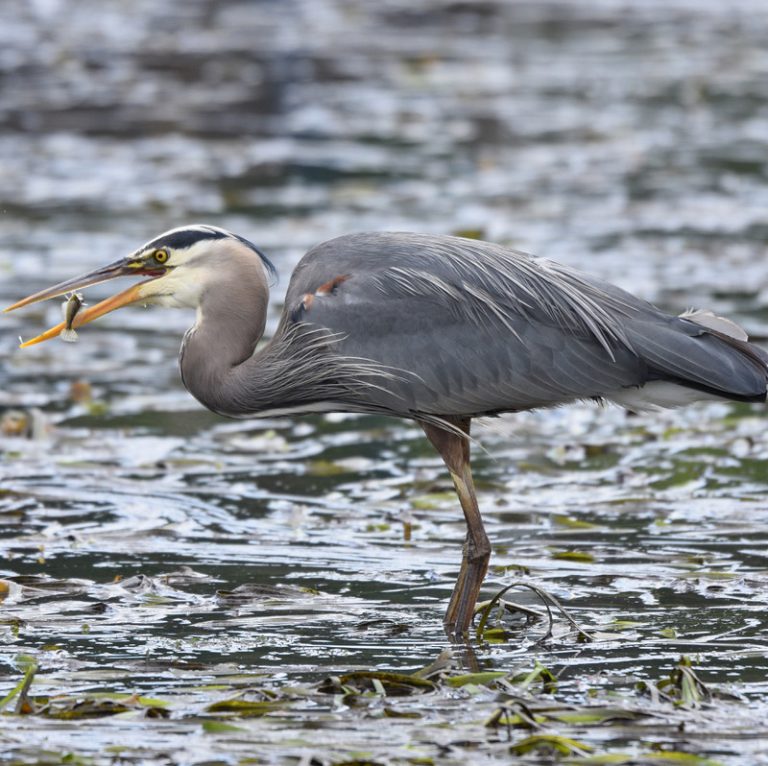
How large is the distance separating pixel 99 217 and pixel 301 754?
9738mm

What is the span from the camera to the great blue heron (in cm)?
586

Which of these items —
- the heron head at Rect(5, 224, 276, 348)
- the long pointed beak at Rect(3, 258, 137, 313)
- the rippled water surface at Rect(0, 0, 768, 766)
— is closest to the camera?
the rippled water surface at Rect(0, 0, 768, 766)

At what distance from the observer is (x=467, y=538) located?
5.90m

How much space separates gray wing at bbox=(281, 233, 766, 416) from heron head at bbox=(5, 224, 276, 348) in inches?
11.3

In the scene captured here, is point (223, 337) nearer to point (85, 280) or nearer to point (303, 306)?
point (303, 306)

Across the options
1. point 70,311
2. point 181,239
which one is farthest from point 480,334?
point 70,311

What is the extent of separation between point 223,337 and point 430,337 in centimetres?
76

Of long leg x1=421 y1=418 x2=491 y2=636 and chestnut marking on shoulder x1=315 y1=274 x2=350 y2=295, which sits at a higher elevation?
chestnut marking on shoulder x1=315 y1=274 x2=350 y2=295

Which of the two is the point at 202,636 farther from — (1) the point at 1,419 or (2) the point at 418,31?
(2) the point at 418,31

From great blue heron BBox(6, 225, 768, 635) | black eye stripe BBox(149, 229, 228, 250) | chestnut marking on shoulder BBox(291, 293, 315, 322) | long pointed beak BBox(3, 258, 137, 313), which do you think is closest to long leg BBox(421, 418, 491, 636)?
great blue heron BBox(6, 225, 768, 635)

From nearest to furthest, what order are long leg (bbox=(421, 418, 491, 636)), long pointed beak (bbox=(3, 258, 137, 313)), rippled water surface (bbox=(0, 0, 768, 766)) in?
rippled water surface (bbox=(0, 0, 768, 766))
long leg (bbox=(421, 418, 491, 636))
long pointed beak (bbox=(3, 258, 137, 313))

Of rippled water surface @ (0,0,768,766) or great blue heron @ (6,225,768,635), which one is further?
great blue heron @ (6,225,768,635)

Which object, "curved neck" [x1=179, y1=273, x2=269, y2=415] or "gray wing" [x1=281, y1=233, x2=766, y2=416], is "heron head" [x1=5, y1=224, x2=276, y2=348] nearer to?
"curved neck" [x1=179, y1=273, x2=269, y2=415]

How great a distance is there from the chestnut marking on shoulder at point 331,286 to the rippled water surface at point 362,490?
91cm
